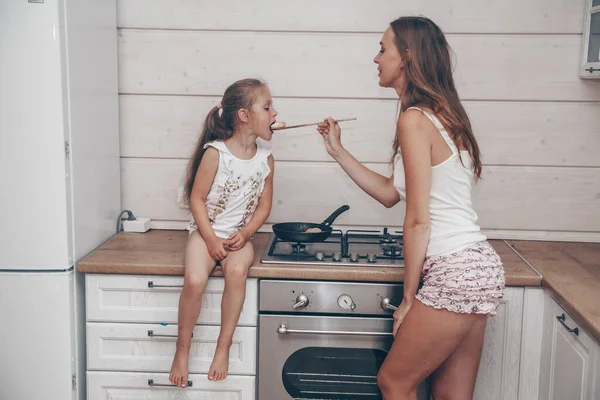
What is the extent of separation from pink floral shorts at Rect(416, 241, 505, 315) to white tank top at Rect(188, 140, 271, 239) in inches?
27.6

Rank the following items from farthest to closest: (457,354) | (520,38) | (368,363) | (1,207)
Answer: (520,38), (368,363), (1,207), (457,354)

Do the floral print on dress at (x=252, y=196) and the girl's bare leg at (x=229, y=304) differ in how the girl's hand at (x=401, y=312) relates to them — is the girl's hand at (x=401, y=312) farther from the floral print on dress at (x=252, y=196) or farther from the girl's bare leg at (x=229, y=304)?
the floral print on dress at (x=252, y=196)

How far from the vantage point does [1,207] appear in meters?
1.85

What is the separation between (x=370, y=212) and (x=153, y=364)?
0.95 meters

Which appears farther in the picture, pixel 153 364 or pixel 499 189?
pixel 499 189

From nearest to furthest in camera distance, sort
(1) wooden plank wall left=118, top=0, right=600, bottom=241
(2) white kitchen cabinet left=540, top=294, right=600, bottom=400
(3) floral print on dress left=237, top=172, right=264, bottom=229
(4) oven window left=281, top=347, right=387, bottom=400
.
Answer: (2) white kitchen cabinet left=540, top=294, right=600, bottom=400, (4) oven window left=281, top=347, right=387, bottom=400, (3) floral print on dress left=237, top=172, right=264, bottom=229, (1) wooden plank wall left=118, top=0, right=600, bottom=241

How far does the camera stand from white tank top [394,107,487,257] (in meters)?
1.58

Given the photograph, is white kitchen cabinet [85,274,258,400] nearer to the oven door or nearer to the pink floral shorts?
the oven door

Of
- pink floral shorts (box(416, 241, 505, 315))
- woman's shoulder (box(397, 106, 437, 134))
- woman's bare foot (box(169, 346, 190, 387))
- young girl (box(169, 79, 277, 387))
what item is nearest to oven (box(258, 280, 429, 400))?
young girl (box(169, 79, 277, 387))

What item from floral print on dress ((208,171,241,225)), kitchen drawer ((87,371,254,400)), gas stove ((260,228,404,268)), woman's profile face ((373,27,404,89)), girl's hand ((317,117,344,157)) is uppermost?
woman's profile face ((373,27,404,89))

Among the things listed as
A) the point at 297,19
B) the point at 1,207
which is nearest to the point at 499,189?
the point at 297,19

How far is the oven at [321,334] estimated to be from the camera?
192cm

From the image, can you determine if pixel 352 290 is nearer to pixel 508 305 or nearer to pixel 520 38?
pixel 508 305

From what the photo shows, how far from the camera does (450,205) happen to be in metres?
1.60
